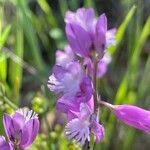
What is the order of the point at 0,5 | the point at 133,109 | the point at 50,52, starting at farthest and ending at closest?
the point at 50,52 < the point at 0,5 < the point at 133,109

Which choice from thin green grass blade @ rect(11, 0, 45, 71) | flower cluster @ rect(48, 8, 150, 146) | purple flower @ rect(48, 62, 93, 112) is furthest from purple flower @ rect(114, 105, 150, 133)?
thin green grass blade @ rect(11, 0, 45, 71)

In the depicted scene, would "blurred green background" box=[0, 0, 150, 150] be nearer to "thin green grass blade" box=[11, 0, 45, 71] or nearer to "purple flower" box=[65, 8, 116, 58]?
"thin green grass blade" box=[11, 0, 45, 71]

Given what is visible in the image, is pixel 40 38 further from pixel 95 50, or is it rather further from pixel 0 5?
pixel 95 50

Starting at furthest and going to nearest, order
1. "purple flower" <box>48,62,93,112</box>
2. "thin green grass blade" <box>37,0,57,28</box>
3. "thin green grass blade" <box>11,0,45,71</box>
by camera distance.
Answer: "thin green grass blade" <box>37,0,57,28</box>, "thin green grass blade" <box>11,0,45,71</box>, "purple flower" <box>48,62,93,112</box>

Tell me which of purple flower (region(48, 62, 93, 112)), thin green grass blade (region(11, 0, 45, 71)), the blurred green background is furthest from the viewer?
thin green grass blade (region(11, 0, 45, 71))

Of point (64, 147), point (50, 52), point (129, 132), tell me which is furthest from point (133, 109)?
point (50, 52)

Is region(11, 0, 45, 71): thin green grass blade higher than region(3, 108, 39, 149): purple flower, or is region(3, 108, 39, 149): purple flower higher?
region(11, 0, 45, 71): thin green grass blade
